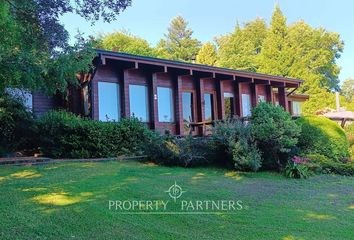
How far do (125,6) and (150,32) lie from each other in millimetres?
36430

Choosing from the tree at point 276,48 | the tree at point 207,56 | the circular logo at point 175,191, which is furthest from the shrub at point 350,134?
the tree at point 207,56

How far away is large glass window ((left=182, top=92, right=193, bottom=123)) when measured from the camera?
1602 centimetres

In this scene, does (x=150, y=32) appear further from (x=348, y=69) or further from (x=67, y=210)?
(x=67, y=210)

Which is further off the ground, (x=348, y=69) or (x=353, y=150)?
(x=348, y=69)

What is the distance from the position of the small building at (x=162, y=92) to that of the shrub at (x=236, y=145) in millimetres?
4948

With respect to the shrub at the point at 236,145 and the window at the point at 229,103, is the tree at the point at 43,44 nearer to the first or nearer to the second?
the shrub at the point at 236,145

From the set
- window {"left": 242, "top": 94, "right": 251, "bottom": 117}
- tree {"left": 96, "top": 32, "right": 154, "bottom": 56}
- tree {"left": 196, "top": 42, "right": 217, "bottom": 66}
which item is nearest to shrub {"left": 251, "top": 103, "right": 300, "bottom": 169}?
window {"left": 242, "top": 94, "right": 251, "bottom": 117}

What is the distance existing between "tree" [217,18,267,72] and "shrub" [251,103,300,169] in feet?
99.5

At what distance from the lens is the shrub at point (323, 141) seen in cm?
1096

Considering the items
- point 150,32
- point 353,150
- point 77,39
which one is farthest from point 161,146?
point 150,32

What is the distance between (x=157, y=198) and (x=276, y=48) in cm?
3382

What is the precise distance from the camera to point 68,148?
995cm

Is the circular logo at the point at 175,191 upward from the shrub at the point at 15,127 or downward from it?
downward

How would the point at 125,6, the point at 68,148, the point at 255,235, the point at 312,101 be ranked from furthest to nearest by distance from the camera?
the point at 312,101 < the point at 68,148 < the point at 125,6 < the point at 255,235
